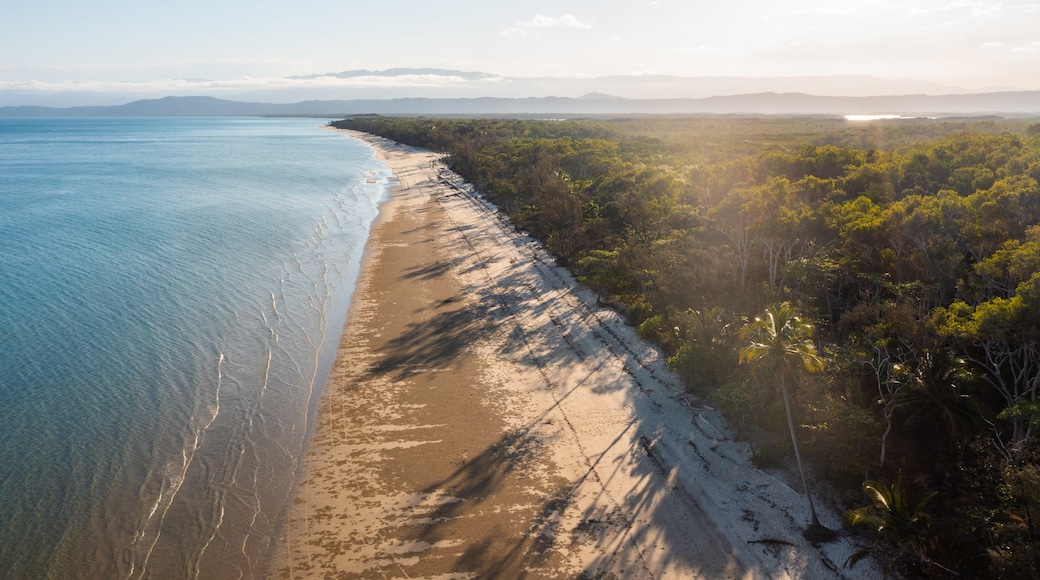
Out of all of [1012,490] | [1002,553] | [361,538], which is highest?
[1012,490]

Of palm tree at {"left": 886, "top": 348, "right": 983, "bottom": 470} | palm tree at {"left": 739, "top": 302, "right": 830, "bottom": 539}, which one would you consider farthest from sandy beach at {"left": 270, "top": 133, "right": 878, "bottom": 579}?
palm tree at {"left": 886, "top": 348, "right": 983, "bottom": 470}

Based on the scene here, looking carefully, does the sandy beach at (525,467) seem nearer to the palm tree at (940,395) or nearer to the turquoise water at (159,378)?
the turquoise water at (159,378)

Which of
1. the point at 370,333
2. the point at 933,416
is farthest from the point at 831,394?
the point at 370,333

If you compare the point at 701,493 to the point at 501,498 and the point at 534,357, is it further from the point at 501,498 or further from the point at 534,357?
the point at 534,357

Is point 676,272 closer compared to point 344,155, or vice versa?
Answer: point 676,272

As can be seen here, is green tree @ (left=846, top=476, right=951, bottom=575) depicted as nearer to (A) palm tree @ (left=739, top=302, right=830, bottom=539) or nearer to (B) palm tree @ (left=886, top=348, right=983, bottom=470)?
(A) palm tree @ (left=739, top=302, right=830, bottom=539)

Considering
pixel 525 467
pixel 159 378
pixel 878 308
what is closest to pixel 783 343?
pixel 525 467
